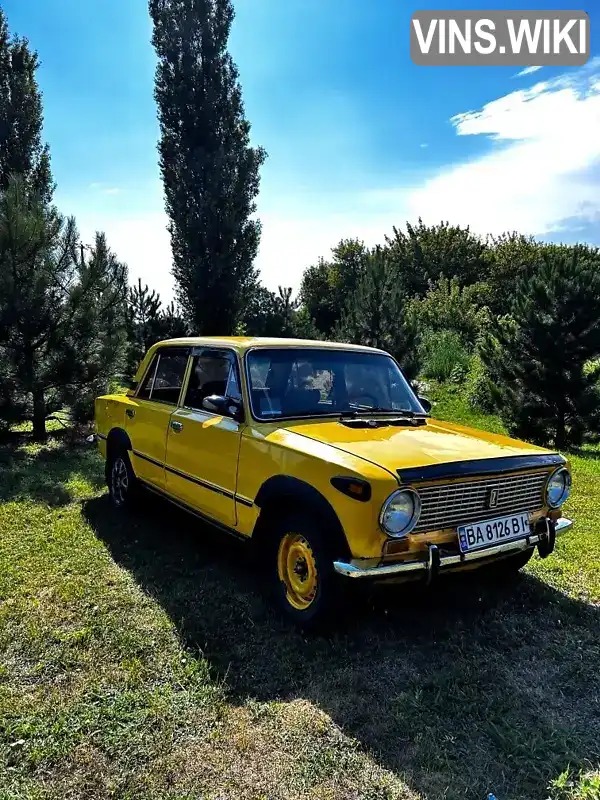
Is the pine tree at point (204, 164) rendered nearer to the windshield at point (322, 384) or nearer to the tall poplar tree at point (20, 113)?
the tall poplar tree at point (20, 113)

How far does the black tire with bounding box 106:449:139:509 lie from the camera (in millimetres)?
5789

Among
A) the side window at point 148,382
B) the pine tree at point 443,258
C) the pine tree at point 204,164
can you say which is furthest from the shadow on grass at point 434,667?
the pine tree at point 443,258

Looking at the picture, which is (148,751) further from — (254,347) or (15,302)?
(15,302)

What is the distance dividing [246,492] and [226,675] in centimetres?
115

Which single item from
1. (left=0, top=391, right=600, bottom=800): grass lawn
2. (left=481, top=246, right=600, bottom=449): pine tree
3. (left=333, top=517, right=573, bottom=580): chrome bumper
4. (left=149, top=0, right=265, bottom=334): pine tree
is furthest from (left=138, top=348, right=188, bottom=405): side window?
(left=149, top=0, right=265, bottom=334): pine tree

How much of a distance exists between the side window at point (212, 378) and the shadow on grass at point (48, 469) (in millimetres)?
2628

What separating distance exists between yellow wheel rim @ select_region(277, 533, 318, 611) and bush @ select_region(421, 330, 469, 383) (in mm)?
12663

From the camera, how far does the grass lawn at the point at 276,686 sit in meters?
2.45

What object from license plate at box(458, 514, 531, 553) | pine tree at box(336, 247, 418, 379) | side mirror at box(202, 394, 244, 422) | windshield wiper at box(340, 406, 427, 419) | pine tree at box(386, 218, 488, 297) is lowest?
Result: license plate at box(458, 514, 531, 553)

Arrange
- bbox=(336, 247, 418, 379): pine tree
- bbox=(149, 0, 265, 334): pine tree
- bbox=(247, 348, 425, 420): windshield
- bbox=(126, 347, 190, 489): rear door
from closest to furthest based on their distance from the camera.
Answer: bbox=(247, 348, 425, 420): windshield
bbox=(126, 347, 190, 489): rear door
bbox=(336, 247, 418, 379): pine tree
bbox=(149, 0, 265, 334): pine tree

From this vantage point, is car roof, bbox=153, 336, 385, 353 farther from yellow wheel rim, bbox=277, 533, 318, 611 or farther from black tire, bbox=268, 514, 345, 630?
yellow wheel rim, bbox=277, 533, 318, 611

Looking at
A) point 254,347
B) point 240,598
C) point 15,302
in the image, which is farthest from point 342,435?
point 15,302

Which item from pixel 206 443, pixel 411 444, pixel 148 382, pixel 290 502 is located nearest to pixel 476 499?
pixel 411 444

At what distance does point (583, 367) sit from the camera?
34.8ft
